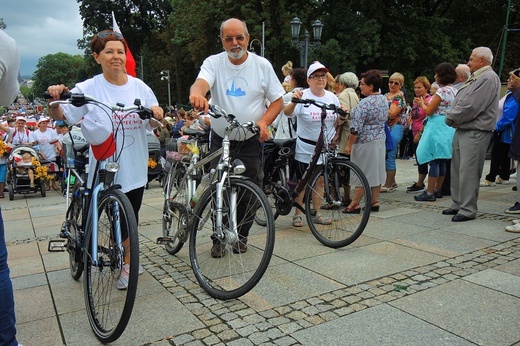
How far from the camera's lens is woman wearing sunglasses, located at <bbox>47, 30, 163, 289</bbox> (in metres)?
3.35

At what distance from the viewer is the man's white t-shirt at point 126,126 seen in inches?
131

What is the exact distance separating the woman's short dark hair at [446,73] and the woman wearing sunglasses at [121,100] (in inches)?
179

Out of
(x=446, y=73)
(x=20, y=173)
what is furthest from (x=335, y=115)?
(x=20, y=173)

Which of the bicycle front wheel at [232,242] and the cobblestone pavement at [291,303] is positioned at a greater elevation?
the bicycle front wheel at [232,242]

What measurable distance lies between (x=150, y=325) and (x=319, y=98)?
11.0 ft

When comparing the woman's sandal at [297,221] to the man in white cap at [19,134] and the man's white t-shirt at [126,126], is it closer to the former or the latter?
the man's white t-shirt at [126,126]

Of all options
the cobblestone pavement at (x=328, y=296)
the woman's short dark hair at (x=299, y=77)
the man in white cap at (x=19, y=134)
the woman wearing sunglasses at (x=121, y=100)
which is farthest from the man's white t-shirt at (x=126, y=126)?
the man in white cap at (x=19, y=134)

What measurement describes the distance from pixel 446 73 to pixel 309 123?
253 cm

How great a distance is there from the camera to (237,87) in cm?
389

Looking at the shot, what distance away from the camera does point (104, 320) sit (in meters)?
2.82

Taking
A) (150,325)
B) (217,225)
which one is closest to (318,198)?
(217,225)

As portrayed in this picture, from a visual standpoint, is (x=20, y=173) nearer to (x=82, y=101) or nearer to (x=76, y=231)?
(x=76, y=231)

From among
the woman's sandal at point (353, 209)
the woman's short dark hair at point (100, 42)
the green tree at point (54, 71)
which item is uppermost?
the green tree at point (54, 71)

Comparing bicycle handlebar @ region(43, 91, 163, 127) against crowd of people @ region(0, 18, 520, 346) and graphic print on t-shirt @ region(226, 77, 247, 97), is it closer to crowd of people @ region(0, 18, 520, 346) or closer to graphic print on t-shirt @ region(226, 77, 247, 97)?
crowd of people @ region(0, 18, 520, 346)
